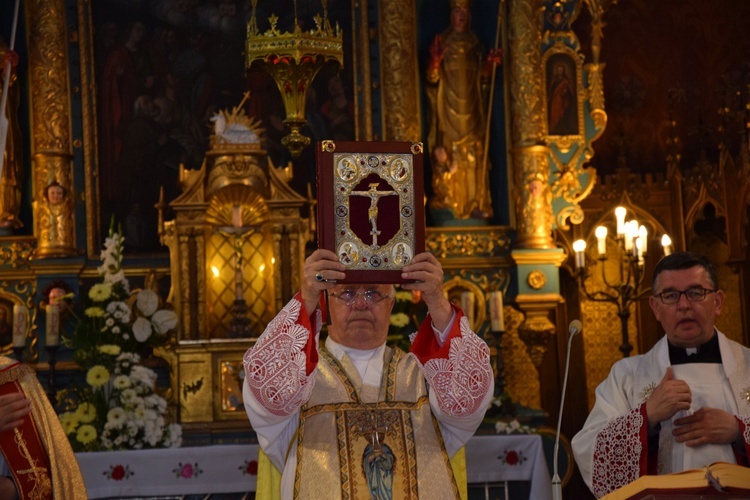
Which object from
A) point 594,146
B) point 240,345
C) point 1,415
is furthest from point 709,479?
point 594,146

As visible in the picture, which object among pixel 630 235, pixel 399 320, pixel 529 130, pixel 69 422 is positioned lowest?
pixel 69 422

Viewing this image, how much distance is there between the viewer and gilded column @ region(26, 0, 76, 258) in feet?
31.1

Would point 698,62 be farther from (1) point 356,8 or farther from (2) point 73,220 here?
(2) point 73,220

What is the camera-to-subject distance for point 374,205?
4.63m

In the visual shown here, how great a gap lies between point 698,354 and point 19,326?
201 inches

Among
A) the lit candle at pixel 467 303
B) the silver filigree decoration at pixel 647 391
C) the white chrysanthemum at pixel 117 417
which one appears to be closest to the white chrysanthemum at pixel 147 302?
the white chrysanthemum at pixel 117 417

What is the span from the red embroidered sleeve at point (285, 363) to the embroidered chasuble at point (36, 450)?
2.90 feet

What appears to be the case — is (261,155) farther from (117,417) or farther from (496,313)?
(117,417)

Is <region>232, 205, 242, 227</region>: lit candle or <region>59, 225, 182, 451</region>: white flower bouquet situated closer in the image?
<region>59, 225, 182, 451</region>: white flower bouquet

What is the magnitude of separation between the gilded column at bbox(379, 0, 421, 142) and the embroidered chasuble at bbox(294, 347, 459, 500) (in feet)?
16.8

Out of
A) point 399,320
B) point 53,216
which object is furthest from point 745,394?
point 53,216

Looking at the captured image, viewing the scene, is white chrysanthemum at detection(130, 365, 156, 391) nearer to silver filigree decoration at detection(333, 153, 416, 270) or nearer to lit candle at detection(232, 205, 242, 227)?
lit candle at detection(232, 205, 242, 227)

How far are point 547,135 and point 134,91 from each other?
10.9ft

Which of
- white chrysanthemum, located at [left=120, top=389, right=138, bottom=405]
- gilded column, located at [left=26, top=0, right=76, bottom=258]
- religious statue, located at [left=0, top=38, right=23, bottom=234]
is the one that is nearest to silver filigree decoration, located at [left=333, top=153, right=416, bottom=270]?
white chrysanthemum, located at [left=120, top=389, right=138, bottom=405]
